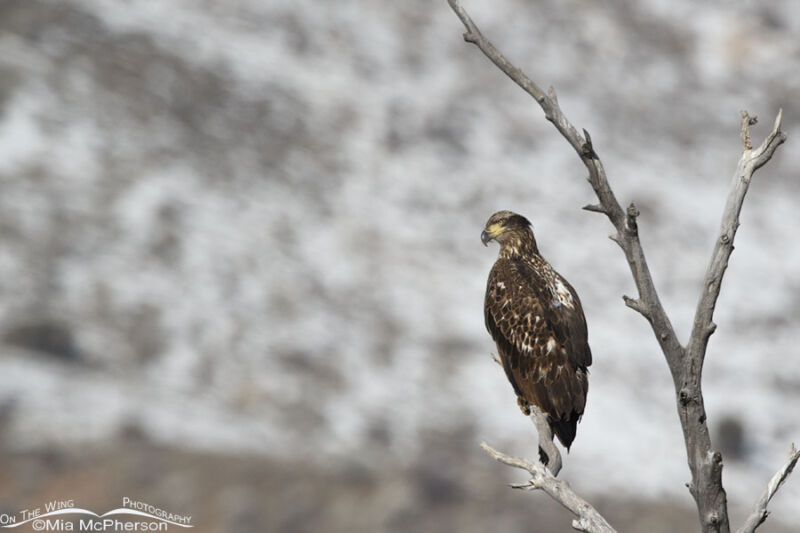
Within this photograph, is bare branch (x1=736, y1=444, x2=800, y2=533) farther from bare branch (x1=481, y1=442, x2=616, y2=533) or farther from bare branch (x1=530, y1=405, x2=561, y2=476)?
bare branch (x1=530, y1=405, x2=561, y2=476)

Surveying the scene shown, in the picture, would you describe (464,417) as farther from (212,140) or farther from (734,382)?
(212,140)

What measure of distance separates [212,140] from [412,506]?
20.6 m

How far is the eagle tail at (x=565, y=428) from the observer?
17.2ft

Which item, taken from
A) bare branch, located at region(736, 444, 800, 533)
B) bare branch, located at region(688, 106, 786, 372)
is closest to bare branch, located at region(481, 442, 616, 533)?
bare branch, located at region(736, 444, 800, 533)

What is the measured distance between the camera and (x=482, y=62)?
174 feet

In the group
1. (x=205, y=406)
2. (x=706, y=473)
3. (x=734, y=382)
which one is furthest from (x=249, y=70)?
(x=706, y=473)

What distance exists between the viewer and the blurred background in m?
26.3

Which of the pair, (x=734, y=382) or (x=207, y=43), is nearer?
(x=734, y=382)

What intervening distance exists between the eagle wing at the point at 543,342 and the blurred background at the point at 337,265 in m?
19.0

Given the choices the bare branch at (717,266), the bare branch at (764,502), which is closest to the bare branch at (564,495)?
the bare branch at (764,502)

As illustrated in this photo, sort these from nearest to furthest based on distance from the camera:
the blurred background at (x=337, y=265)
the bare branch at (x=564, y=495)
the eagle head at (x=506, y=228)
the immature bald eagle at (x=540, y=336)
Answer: the bare branch at (x=564, y=495) < the immature bald eagle at (x=540, y=336) < the eagle head at (x=506, y=228) < the blurred background at (x=337, y=265)

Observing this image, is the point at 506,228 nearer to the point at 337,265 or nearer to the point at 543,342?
the point at 543,342

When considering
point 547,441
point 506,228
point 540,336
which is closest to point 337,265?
point 506,228

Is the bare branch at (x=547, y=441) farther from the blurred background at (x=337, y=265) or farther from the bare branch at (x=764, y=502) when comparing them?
the blurred background at (x=337, y=265)
